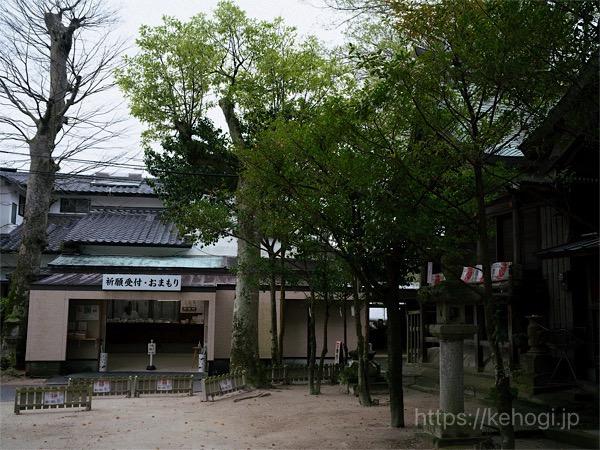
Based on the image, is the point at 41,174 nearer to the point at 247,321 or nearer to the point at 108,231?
the point at 108,231

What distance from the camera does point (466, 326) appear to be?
8.73m

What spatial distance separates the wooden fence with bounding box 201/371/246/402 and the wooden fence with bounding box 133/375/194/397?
1.10 m

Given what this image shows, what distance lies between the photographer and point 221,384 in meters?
15.5

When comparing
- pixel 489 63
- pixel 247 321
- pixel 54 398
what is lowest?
pixel 54 398

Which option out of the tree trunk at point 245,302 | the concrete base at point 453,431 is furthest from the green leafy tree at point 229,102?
the concrete base at point 453,431

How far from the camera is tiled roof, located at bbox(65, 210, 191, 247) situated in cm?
2423

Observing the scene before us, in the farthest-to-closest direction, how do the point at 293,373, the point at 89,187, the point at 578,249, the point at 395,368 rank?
the point at 89,187 < the point at 293,373 < the point at 395,368 < the point at 578,249

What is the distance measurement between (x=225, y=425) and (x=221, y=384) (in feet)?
14.5

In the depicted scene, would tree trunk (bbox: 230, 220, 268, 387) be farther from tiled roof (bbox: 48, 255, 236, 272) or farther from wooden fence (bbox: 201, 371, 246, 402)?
tiled roof (bbox: 48, 255, 236, 272)

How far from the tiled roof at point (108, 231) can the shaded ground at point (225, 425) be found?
402 inches

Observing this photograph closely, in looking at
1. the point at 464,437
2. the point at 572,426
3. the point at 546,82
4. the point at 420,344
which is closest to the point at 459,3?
the point at 546,82

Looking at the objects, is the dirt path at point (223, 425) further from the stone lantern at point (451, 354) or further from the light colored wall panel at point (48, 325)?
the light colored wall panel at point (48, 325)

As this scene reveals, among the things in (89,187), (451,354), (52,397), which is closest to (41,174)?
(89,187)

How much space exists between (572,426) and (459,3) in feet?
23.6
